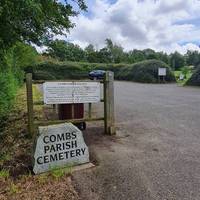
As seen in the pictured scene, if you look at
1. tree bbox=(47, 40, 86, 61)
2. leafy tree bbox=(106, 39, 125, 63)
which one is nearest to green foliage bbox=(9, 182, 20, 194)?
tree bbox=(47, 40, 86, 61)

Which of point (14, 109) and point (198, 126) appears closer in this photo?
point (198, 126)

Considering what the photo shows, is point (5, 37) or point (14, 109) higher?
point (5, 37)

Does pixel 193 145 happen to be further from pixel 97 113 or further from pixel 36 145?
pixel 97 113

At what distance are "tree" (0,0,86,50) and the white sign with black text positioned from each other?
7.57ft

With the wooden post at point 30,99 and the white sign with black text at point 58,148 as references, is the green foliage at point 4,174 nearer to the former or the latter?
the white sign with black text at point 58,148

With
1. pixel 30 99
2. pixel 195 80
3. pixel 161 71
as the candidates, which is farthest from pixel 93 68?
pixel 30 99

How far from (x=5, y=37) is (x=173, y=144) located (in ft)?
15.8

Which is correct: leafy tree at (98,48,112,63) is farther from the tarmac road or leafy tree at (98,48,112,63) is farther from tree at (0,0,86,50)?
the tarmac road

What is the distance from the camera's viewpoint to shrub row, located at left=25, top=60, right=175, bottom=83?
115ft

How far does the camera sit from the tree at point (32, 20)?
5538mm

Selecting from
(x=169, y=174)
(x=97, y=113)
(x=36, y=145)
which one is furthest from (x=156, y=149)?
(x=97, y=113)

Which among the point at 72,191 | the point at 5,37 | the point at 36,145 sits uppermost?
the point at 5,37

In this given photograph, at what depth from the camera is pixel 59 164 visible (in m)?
4.53

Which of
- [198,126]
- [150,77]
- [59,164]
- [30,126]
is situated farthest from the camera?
[150,77]
